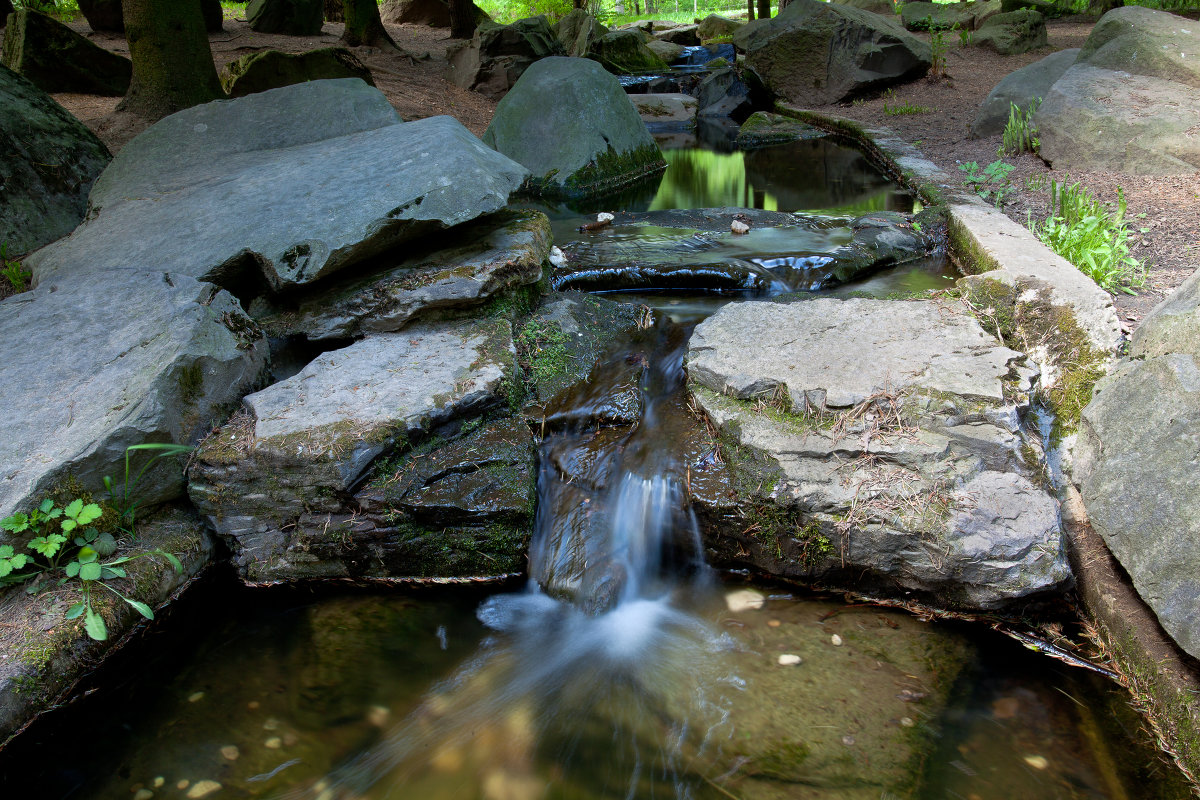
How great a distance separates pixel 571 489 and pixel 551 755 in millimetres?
1218

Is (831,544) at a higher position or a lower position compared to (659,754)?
higher

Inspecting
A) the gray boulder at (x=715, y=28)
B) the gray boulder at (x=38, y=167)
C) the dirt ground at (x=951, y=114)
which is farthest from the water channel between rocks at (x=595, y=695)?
the gray boulder at (x=715, y=28)

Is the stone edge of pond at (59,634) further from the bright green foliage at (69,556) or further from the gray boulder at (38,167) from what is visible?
the gray boulder at (38,167)

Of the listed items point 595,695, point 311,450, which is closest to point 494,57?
point 311,450

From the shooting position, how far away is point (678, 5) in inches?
1348

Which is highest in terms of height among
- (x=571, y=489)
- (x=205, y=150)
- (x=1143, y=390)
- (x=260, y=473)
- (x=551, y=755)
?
(x=205, y=150)

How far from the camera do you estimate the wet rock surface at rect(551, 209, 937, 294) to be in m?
4.88

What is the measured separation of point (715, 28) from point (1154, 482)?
77.1ft

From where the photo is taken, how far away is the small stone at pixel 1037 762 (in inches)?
91.7

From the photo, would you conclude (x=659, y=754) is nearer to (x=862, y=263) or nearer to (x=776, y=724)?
(x=776, y=724)

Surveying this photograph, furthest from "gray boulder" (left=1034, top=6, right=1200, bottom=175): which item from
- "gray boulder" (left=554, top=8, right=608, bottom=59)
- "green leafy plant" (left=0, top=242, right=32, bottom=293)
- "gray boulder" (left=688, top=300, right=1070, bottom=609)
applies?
"gray boulder" (left=554, top=8, right=608, bottom=59)

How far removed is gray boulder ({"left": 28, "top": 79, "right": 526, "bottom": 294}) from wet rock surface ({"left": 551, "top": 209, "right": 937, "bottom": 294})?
0.97 metres

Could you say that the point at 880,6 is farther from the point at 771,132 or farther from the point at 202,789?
the point at 202,789

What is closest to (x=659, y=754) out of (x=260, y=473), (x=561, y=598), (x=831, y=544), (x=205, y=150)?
(x=561, y=598)
